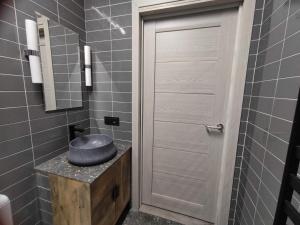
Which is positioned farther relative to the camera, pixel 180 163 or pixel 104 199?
pixel 180 163

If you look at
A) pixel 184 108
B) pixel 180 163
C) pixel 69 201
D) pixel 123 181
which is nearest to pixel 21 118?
pixel 69 201

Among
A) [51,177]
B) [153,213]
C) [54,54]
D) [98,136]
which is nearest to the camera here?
[51,177]

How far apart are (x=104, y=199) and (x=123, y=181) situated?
303 millimetres

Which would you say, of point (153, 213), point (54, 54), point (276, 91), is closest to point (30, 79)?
point (54, 54)

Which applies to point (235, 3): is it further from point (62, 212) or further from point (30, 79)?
point (62, 212)

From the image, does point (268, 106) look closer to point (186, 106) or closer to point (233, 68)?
point (233, 68)

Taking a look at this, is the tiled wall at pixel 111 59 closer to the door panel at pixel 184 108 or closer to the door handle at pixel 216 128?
the door panel at pixel 184 108

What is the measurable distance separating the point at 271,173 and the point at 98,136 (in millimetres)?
1349

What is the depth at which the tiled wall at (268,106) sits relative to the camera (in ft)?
2.21

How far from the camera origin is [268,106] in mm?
846

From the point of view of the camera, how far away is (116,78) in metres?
1.47

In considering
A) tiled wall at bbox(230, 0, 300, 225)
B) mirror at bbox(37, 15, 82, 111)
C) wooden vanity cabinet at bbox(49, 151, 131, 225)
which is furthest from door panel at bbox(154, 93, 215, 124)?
mirror at bbox(37, 15, 82, 111)

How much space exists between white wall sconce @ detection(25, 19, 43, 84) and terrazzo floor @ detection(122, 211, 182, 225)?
153 cm

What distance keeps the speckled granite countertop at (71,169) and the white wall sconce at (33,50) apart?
0.63 m
